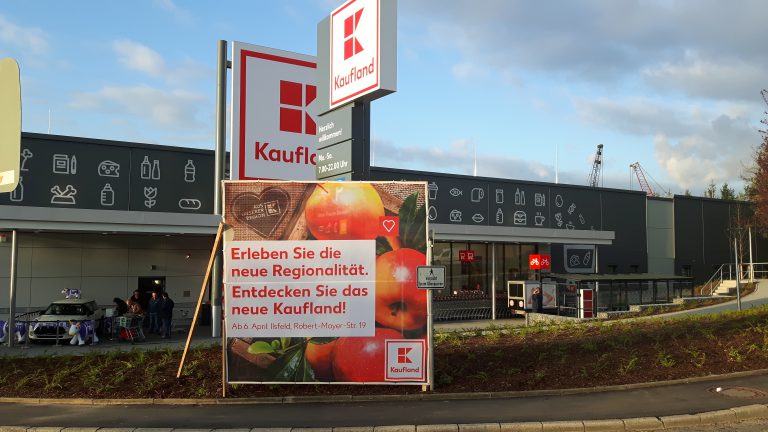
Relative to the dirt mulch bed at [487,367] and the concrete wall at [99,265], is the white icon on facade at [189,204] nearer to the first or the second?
the concrete wall at [99,265]

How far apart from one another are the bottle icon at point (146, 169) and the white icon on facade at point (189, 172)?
1440 mm

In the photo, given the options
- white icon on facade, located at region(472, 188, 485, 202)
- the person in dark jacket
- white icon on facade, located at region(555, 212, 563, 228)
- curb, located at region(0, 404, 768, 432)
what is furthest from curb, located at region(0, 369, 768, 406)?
white icon on facade, located at region(555, 212, 563, 228)

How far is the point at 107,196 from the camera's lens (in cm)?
2488

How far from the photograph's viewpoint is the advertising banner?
34.3 ft

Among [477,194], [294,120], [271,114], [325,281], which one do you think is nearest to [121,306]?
[271,114]

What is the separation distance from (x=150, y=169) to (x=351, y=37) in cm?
1584

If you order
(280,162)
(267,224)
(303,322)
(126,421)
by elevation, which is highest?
(280,162)

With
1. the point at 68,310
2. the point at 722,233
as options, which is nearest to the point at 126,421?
the point at 68,310

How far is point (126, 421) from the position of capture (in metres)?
9.04

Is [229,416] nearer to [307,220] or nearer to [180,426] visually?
[180,426]

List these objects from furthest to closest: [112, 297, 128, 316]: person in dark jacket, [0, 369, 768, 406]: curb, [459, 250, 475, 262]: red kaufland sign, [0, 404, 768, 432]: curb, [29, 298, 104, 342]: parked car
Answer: [459, 250, 475, 262]: red kaufland sign < [112, 297, 128, 316]: person in dark jacket < [29, 298, 104, 342]: parked car < [0, 369, 768, 406]: curb < [0, 404, 768, 432]: curb

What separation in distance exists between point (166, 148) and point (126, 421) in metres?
18.7

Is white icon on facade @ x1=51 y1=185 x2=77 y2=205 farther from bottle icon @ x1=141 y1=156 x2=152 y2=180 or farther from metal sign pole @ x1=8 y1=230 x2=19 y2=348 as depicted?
metal sign pole @ x1=8 y1=230 x2=19 y2=348

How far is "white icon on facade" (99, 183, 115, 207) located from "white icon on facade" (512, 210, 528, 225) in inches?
869
